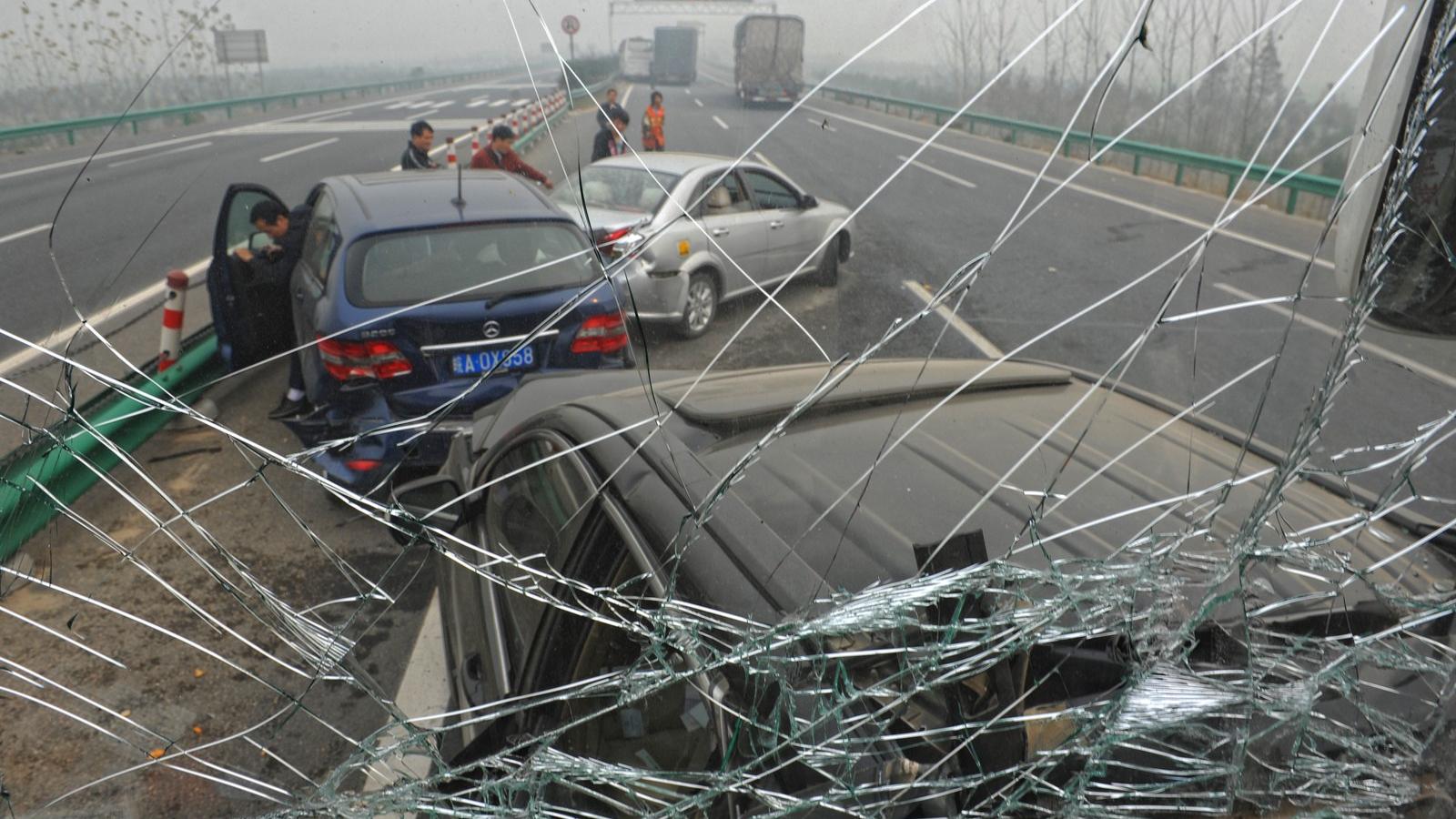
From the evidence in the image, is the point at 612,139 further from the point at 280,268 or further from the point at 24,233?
the point at 280,268

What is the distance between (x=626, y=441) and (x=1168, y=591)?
3.39 feet

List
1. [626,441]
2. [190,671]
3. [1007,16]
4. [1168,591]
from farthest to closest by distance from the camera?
[626,441] → [190,671] → [1168,591] → [1007,16]

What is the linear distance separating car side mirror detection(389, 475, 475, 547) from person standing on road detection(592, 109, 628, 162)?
0.68 meters

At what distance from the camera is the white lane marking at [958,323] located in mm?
1555

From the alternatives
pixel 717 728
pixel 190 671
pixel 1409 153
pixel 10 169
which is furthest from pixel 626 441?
pixel 1409 153

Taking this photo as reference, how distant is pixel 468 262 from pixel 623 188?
85 cm

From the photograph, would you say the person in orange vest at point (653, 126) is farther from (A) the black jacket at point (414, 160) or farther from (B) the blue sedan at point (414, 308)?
(A) the black jacket at point (414, 160)

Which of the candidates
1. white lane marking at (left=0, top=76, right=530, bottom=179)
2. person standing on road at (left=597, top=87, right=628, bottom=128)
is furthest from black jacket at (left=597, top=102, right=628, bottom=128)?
white lane marking at (left=0, top=76, right=530, bottom=179)

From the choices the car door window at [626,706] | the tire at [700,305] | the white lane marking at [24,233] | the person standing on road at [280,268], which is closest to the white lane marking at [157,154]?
the white lane marking at [24,233]

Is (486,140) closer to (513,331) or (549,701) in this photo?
(513,331)

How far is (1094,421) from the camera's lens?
5.55 ft

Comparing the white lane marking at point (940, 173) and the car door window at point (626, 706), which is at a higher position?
the white lane marking at point (940, 173)

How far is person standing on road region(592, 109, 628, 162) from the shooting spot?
1533mm

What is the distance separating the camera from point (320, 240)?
3.27 metres
